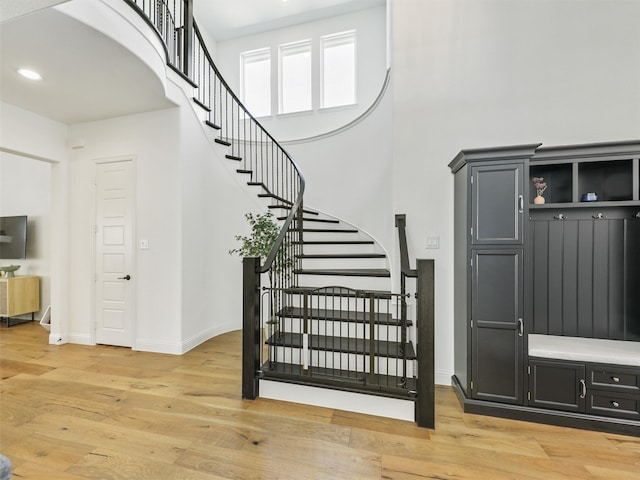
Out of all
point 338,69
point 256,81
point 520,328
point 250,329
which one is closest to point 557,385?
point 520,328

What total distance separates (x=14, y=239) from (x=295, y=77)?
5969 millimetres

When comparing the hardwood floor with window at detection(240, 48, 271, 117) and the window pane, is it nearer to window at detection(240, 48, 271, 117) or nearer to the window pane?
the window pane

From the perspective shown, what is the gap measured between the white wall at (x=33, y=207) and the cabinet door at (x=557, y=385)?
7.06 metres

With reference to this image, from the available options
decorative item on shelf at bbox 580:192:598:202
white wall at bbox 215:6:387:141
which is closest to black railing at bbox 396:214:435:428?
decorative item on shelf at bbox 580:192:598:202

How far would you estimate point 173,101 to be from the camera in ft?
10.8

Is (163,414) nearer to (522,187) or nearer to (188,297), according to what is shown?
(188,297)

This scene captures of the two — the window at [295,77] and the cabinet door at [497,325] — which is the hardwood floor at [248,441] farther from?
the window at [295,77]

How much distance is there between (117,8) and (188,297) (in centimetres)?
295

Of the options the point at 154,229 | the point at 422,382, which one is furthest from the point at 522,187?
the point at 154,229

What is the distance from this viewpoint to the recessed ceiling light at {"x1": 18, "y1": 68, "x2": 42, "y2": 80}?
8.54 ft

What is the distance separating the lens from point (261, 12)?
212 inches

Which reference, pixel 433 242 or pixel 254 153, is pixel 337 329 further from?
pixel 254 153

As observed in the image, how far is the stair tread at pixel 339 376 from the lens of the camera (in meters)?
2.20

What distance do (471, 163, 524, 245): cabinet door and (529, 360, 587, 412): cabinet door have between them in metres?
0.99
